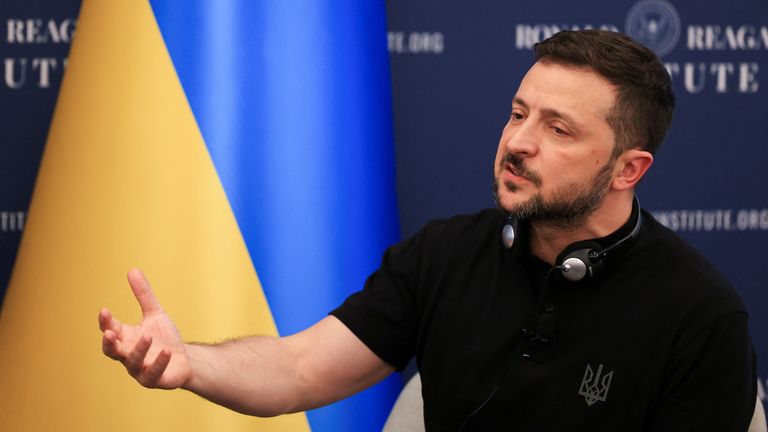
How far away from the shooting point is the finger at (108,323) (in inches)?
41.2

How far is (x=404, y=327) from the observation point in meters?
1.40

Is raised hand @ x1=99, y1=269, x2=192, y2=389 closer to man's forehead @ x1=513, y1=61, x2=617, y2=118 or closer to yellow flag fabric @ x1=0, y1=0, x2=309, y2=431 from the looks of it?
yellow flag fabric @ x1=0, y1=0, x2=309, y2=431

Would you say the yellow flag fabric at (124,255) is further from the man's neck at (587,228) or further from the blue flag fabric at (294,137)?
the man's neck at (587,228)

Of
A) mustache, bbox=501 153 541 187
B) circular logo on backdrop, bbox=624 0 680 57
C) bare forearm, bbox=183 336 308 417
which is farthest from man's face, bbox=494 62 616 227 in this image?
circular logo on backdrop, bbox=624 0 680 57

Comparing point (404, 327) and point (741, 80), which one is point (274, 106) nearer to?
point (404, 327)

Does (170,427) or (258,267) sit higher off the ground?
(258,267)

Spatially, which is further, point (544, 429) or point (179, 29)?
point (179, 29)

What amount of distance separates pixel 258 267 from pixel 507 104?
1.01m

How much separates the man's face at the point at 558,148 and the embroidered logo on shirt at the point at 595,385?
0.21 m

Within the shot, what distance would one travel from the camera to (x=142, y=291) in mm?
1146

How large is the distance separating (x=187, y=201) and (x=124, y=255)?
0.44 ft

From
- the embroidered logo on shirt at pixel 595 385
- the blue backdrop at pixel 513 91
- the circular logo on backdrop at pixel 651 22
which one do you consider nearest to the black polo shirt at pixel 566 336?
the embroidered logo on shirt at pixel 595 385

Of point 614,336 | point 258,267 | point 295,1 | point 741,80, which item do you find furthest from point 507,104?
point 614,336

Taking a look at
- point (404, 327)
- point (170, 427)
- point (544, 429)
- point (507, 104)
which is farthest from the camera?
point (507, 104)
